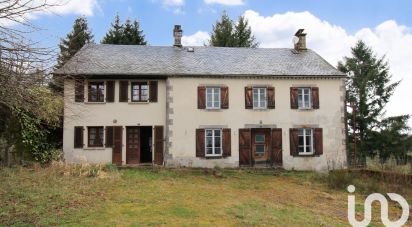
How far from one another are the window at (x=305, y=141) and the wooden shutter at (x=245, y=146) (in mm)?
2663

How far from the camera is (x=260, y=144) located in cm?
1739

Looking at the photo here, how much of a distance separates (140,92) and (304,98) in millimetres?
8481

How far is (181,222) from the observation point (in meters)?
7.22

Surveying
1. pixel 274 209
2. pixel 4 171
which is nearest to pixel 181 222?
pixel 274 209

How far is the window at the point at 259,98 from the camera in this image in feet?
57.1

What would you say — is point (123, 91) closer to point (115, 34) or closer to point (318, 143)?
point (318, 143)

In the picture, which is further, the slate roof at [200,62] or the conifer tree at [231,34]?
the conifer tree at [231,34]

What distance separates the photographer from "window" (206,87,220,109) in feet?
55.9

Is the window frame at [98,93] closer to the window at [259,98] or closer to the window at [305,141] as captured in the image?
the window at [259,98]

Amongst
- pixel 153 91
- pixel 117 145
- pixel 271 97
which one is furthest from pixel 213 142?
pixel 117 145

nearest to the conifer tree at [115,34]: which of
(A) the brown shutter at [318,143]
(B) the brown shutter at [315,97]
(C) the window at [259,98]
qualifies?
(C) the window at [259,98]

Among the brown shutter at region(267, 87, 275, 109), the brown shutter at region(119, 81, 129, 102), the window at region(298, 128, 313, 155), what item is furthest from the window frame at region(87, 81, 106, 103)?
the window at region(298, 128, 313, 155)

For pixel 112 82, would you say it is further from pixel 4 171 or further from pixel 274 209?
pixel 274 209

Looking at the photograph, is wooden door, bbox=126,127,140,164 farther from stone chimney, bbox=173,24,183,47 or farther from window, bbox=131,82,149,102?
stone chimney, bbox=173,24,183,47
